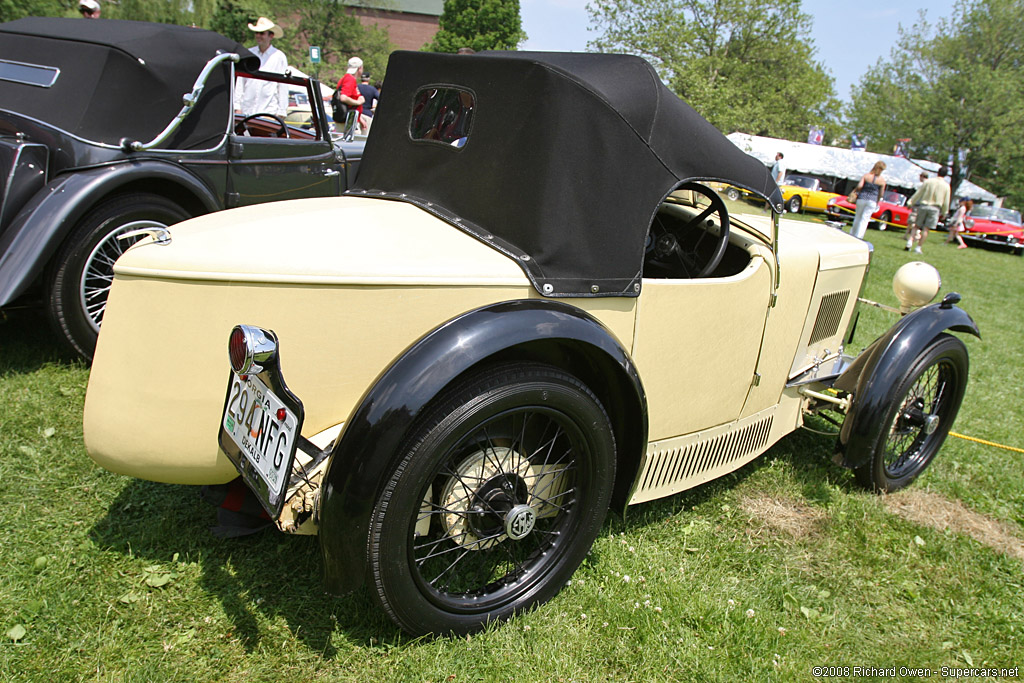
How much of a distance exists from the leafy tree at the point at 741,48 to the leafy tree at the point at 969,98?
718cm

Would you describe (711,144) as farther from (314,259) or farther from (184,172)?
(184,172)

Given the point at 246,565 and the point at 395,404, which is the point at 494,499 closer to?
the point at 395,404

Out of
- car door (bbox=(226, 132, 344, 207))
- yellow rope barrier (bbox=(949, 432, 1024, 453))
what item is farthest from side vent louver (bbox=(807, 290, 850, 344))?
car door (bbox=(226, 132, 344, 207))

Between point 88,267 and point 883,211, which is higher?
point 88,267

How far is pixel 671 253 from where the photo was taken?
287 cm

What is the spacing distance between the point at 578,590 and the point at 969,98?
45.6 meters

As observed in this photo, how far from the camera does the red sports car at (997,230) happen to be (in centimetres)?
2034

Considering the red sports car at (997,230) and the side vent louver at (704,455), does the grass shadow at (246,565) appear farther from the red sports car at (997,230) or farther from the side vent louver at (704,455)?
the red sports car at (997,230)

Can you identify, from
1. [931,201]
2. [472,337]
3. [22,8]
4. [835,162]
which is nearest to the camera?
[472,337]

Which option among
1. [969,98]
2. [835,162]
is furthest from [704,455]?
[969,98]

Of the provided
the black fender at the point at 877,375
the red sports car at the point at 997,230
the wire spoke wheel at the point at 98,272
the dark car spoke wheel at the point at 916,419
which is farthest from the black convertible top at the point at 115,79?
the red sports car at the point at 997,230

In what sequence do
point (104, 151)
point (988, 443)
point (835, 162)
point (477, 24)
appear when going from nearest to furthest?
1. point (104, 151)
2. point (988, 443)
3. point (835, 162)
4. point (477, 24)

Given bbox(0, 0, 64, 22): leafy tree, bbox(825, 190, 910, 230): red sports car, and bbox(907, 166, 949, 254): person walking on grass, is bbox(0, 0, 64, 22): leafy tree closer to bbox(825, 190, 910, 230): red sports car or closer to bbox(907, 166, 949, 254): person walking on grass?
bbox(907, 166, 949, 254): person walking on grass

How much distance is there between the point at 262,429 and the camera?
5.67 ft
